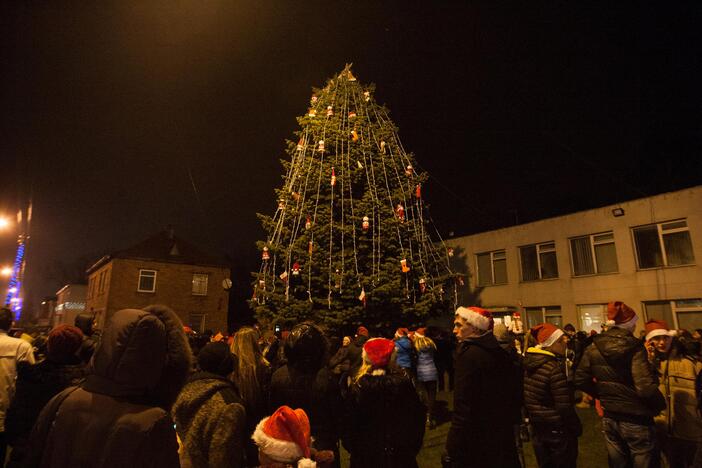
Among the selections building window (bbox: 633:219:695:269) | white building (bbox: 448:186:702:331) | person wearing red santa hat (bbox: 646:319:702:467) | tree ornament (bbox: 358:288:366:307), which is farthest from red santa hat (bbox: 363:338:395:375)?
building window (bbox: 633:219:695:269)

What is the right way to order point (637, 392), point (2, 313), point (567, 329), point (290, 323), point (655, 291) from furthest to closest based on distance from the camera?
1. point (655, 291)
2. point (567, 329)
3. point (290, 323)
4. point (2, 313)
5. point (637, 392)

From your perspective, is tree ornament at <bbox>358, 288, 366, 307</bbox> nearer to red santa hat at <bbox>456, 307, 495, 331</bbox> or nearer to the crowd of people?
the crowd of people

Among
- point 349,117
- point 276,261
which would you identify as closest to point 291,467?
point 276,261

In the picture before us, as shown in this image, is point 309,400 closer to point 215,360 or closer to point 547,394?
point 215,360

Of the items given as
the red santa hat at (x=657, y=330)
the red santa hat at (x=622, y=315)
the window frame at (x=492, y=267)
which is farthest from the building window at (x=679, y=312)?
the red santa hat at (x=622, y=315)

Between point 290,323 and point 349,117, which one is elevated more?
point 349,117

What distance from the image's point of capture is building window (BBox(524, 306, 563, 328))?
20.5 m

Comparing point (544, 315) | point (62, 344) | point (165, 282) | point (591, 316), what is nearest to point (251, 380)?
point (62, 344)

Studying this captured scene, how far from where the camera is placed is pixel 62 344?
420 cm

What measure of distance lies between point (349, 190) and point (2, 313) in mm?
10612

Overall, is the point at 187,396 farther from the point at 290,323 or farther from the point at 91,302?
the point at 91,302

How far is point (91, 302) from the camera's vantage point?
122 ft

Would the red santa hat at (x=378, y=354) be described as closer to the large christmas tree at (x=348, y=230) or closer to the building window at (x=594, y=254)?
the large christmas tree at (x=348, y=230)

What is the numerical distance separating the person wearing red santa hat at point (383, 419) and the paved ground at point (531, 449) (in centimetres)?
333
